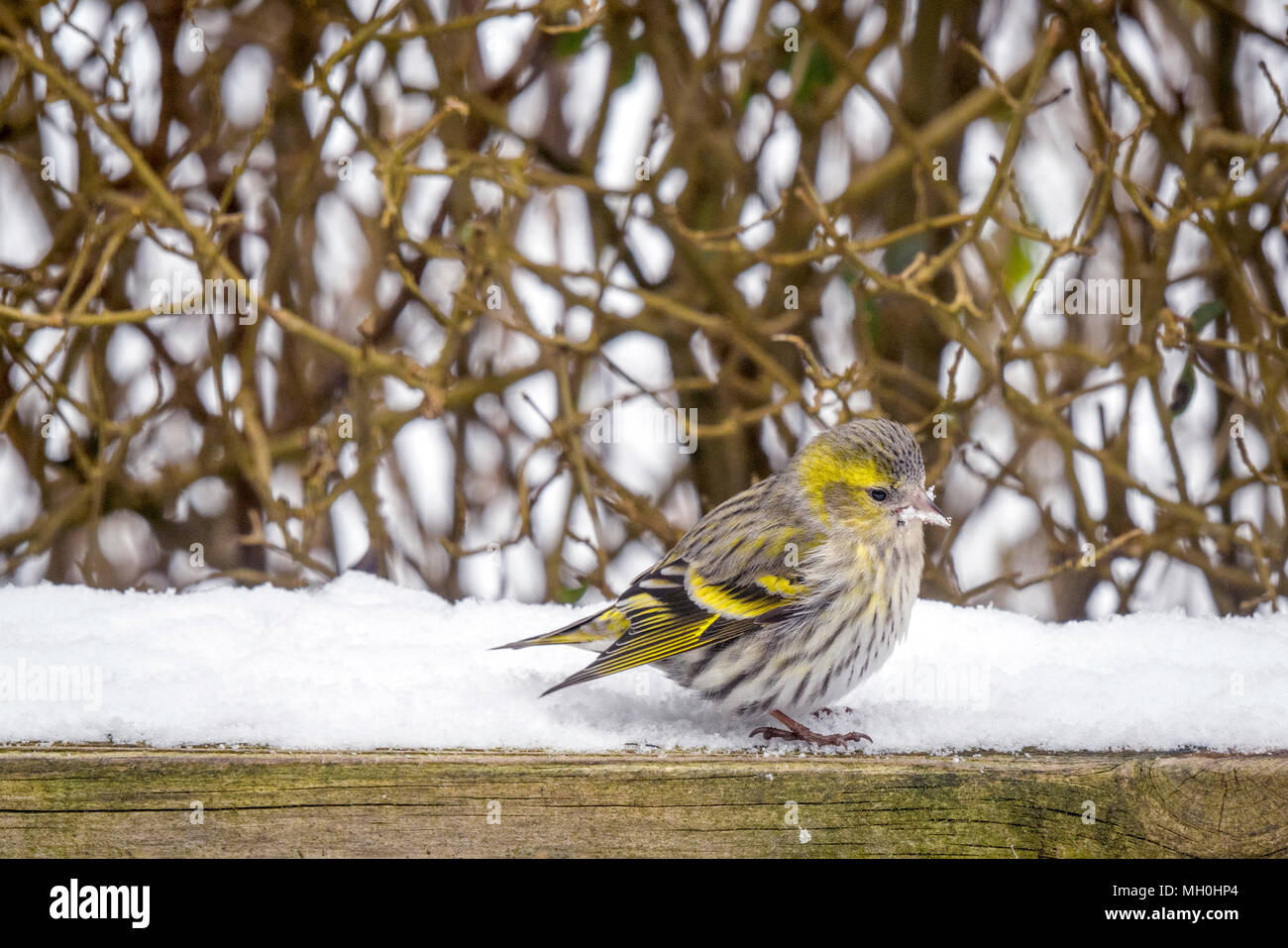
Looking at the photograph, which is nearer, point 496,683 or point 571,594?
point 496,683

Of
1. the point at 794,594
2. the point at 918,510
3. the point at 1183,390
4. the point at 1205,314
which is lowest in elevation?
the point at 794,594

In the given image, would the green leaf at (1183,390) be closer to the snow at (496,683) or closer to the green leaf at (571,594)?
the snow at (496,683)

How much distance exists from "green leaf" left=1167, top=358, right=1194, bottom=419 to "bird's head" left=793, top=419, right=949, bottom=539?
56.7 inches

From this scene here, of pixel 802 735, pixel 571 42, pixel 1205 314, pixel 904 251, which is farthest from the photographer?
pixel 904 251

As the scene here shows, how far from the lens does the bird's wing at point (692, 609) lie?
1861mm

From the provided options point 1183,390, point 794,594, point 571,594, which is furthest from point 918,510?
point 1183,390

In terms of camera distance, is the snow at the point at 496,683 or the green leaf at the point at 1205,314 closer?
the snow at the point at 496,683

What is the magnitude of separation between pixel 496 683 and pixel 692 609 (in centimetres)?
32

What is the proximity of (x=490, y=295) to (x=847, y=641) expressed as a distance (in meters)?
1.88

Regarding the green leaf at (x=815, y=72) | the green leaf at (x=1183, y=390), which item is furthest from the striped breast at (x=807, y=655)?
the green leaf at (x=815, y=72)

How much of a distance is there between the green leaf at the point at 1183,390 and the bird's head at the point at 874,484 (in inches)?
56.7

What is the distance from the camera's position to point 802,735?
6.01ft

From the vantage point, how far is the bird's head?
2.07 m

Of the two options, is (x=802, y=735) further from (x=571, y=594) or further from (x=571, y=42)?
(x=571, y=42)
